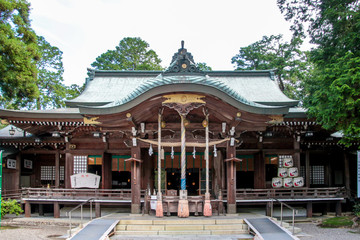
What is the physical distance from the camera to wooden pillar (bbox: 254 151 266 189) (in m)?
15.1

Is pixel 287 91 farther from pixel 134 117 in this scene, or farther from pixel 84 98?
pixel 134 117

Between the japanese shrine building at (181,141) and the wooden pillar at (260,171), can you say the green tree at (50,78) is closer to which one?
the japanese shrine building at (181,141)

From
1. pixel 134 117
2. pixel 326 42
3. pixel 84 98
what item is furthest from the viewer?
pixel 84 98

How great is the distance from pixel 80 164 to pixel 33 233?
4.38 meters

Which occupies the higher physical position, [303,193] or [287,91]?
[287,91]

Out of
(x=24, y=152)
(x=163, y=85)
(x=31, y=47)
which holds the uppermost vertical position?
(x=31, y=47)

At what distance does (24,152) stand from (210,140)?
972 centimetres

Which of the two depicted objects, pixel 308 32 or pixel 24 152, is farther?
pixel 24 152

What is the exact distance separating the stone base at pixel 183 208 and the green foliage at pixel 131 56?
26.1m

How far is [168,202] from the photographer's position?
442 inches

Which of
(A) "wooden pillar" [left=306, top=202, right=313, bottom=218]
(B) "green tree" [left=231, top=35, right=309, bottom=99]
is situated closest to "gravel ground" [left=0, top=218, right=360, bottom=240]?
(A) "wooden pillar" [left=306, top=202, right=313, bottom=218]

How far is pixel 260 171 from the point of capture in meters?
15.2

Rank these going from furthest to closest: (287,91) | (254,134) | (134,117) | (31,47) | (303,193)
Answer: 1. (287,91)
2. (31,47)
3. (254,134)
4. (303,193)
5. (134,117)

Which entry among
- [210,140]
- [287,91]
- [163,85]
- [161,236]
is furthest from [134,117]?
[287,91]
